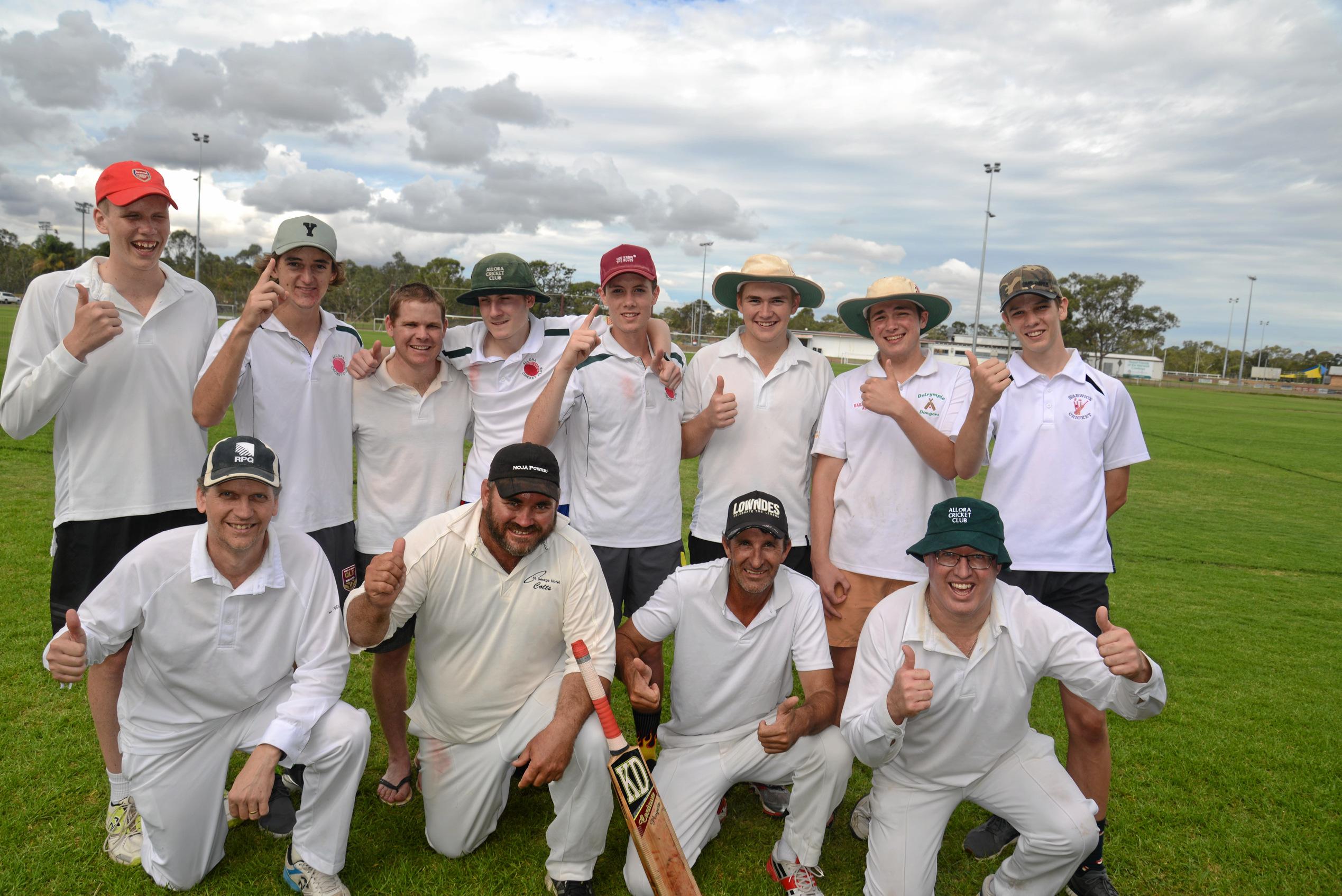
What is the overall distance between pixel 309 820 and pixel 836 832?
95.8 inches

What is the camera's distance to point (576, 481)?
15.2 ft

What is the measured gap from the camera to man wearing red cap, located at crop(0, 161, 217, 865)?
373cm

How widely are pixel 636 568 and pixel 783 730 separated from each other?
133cm

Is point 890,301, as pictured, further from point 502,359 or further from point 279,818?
point 279,818

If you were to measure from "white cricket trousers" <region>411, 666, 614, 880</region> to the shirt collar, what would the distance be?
1.08 m

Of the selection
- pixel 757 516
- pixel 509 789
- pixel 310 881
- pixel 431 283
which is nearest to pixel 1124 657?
pixel 757 516

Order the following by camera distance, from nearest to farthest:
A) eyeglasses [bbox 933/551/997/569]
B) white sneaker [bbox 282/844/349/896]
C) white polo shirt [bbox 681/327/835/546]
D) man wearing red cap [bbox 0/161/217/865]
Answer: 1. white sneaker [bbox 282/844/349/896]
2. eyeglasses [bbox 933/551/997/569]
3. man wearing red cap [bbox 0/161/217/865]
4. white polo shirt [bbox 681/327/835/546]

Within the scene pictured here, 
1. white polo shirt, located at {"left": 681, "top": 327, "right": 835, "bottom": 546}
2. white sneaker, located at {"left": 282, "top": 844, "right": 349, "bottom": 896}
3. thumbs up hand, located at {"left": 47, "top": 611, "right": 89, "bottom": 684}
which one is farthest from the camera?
white polo shirt, located at {"left": 681, "top": 327, "right": 835, "bottom": 546}

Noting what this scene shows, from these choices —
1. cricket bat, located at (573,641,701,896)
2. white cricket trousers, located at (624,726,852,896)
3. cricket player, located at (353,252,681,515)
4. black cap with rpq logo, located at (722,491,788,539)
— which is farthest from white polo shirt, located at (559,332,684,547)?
white cricket trousers, located at (624,726,852,896)

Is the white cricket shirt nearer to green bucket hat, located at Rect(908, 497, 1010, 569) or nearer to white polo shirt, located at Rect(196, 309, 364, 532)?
green bucket hat, located at Rect(908, 497, 1010, 569)

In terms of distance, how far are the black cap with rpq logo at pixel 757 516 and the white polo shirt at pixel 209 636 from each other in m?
1.76

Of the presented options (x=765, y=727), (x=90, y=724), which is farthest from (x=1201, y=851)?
(x=90, y=724)

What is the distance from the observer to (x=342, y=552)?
4375 mm

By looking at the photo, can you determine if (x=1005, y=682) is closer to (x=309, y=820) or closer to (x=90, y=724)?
(x=309, y=820)
